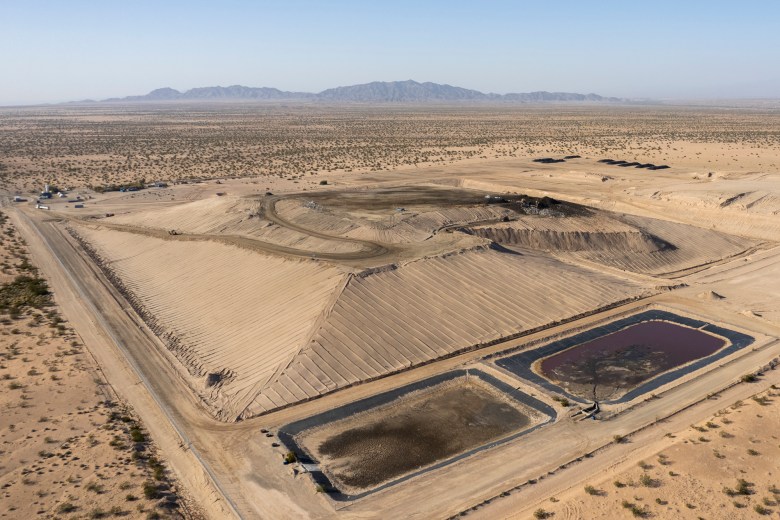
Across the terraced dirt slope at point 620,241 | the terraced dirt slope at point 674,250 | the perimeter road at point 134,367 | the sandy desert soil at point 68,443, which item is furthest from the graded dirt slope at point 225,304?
the terraced dirt slope at point 674,250

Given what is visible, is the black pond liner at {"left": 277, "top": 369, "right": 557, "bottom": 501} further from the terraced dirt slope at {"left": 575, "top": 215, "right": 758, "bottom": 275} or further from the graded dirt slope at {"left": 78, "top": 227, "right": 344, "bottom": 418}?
the terraced dirt slope at {"left": 575, "top": 215, "right": 758, "bottom": 275}

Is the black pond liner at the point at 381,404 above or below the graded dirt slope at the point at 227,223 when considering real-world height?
below

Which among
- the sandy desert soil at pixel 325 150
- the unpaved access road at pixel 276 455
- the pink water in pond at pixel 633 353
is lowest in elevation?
the unpaved access road at pixel 276 455

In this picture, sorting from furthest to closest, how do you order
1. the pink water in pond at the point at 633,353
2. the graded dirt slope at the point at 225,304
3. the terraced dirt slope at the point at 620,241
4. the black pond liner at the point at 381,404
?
the terraced dirt slope at the point at 620,241 → the graded dirt slope at the point at 225,304 → the pink water in pond at the point at 633,353 → the black pond liner at the point at 381,404

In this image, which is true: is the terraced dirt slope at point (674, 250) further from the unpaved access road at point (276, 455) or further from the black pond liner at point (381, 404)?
the black pond liner at point (381, 404)

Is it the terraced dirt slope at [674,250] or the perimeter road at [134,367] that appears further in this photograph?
the terraced dirt slope at [674,250]

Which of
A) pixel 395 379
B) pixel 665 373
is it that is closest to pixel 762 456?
pixel 665 373
